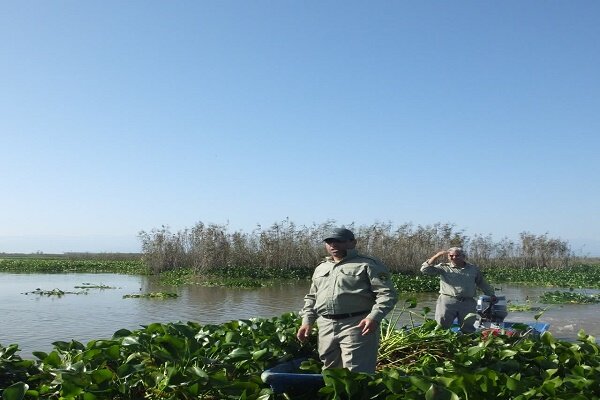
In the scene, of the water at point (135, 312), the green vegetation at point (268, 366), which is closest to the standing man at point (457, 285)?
the green vegetation at point (268, 366)

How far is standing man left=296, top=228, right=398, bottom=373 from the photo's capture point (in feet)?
13.0

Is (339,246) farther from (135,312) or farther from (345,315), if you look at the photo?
(135,312)

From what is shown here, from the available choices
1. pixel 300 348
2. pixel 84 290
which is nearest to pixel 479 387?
pixel 300 348

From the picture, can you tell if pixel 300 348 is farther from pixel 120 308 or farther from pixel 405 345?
pixel 120 308

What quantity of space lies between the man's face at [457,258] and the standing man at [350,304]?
10.3 ft

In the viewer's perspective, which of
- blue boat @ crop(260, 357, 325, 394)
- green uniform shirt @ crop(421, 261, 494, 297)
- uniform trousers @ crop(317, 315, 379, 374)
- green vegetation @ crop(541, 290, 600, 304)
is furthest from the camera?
green vegetation @ crop(541, 290, 600, 304)

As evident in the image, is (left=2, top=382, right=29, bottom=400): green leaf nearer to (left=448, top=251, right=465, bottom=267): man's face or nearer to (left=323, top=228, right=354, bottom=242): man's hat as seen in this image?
(left=323, top=228, right=354, bottom=242): man's hat

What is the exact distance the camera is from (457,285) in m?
6.94

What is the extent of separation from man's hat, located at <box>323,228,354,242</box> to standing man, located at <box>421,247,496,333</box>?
9.86 ft

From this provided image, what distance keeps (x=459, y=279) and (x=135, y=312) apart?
29.5 ft

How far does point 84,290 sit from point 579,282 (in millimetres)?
21481

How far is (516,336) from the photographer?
17.1ft

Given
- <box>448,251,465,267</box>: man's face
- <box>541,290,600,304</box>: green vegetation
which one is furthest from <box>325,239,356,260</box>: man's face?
<box>541,290,600,304</box>: green vegetation

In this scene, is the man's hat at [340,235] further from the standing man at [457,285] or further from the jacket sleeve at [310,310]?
the standing man at [457,285]
